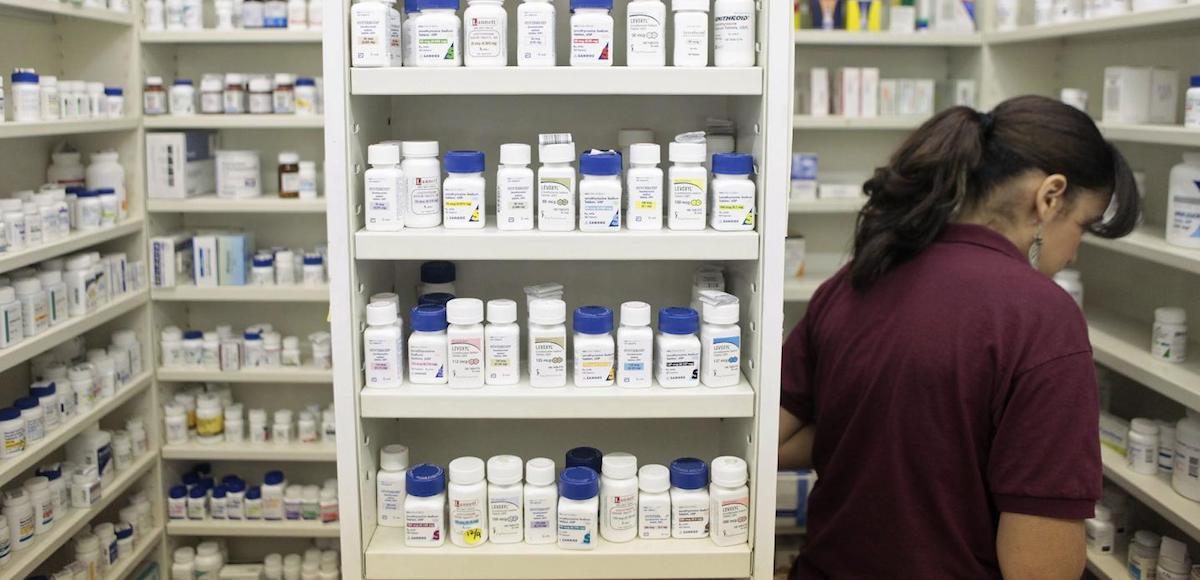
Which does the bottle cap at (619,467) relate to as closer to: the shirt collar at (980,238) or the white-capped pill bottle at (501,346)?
the white-capped pill bottle at (501,346)

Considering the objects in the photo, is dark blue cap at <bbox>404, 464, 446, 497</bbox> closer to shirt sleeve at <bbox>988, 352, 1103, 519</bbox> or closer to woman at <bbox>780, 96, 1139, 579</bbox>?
woman at <bbox>780, 96, 1139, 579</bbox>

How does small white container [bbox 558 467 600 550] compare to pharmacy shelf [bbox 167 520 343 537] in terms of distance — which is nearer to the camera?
small white container [bbox 558 467 600 550]

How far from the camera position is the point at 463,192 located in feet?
5.39

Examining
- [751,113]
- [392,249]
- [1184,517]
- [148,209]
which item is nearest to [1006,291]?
[751,113]

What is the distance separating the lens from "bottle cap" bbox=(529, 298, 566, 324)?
165 centimetres

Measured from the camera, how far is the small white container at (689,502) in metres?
1.70

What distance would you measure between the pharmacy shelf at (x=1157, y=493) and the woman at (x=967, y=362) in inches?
33.6

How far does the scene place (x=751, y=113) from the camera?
170 centimetres

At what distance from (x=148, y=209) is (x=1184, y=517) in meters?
3.20

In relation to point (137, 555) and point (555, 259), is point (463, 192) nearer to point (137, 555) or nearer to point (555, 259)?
point (555, 259)

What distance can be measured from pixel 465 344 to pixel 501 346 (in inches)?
2.3

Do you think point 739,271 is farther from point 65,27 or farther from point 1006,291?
point 65,27

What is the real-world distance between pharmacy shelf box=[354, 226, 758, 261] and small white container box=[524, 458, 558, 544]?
0.36m

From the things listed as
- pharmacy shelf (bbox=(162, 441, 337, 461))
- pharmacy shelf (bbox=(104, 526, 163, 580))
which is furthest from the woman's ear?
pharmacy shelf (bbox=(104, 526, 163, 580))
